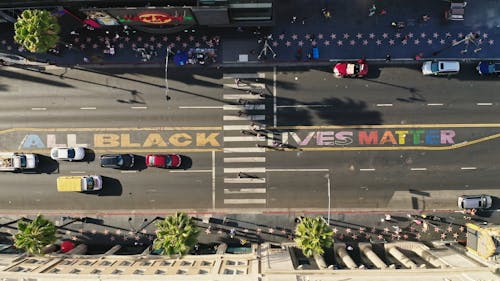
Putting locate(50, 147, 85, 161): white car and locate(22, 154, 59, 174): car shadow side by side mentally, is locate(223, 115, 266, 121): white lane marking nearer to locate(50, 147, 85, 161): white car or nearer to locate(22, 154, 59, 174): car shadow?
locate(50, 147, 85, 161): white car

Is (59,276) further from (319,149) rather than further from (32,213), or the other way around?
(319,149)

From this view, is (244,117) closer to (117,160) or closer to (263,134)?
(263,134)

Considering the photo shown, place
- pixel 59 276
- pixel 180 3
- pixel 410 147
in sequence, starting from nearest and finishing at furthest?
pixel 59 276 → pixel 180 3 → pixel 410 147

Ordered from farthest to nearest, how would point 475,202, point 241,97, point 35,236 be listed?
1. point 241,97
2. point 475,202
3. point 35,236

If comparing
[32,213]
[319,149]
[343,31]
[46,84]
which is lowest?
[32,213]

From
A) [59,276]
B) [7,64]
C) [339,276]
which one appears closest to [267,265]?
[339,276]

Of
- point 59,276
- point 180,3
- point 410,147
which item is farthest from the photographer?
point 410,147

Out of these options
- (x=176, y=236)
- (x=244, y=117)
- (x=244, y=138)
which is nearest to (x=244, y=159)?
(x=244, y=138)
